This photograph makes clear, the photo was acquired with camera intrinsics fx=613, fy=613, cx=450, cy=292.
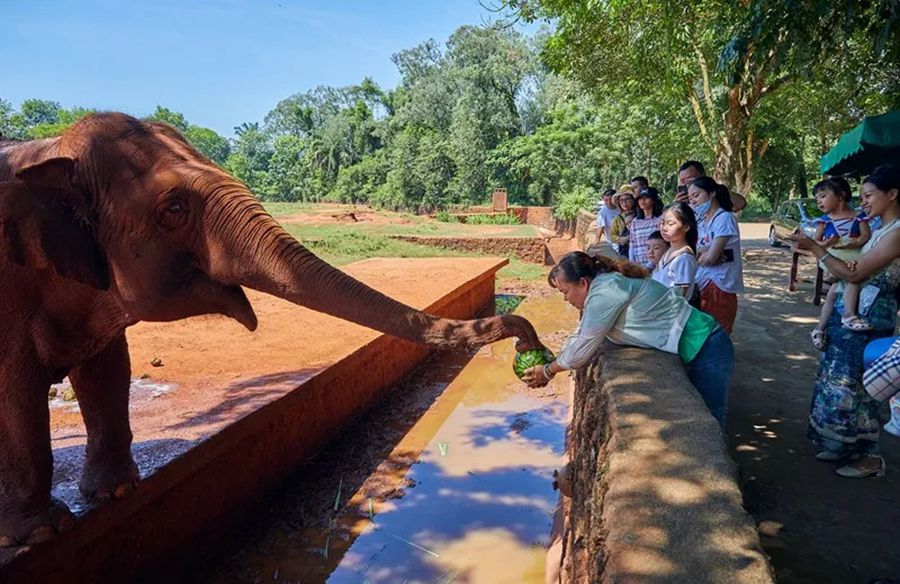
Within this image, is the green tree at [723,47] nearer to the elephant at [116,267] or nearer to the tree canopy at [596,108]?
the tree canopy at [596,108]

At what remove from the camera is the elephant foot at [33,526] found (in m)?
2.75

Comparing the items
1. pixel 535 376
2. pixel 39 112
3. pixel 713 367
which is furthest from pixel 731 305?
pixel 39 112

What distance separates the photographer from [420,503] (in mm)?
5156

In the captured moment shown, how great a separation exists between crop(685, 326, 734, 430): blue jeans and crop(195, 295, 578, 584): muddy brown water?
6.37 feet

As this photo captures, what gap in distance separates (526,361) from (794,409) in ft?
10.2

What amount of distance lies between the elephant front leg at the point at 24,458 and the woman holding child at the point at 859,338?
13.6 ft

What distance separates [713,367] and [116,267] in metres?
2.75

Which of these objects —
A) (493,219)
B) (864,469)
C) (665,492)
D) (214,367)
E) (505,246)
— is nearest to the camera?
(665,492)

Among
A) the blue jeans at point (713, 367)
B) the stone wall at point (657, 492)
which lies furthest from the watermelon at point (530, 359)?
the blue jeans at point (713, 367)

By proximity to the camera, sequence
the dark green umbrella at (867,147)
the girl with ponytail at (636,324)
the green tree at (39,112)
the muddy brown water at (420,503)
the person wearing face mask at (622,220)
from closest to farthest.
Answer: the girl with ponytail at (636,324)
the muddy brown water at (420,503)
the dark green umbrella at (867,147)
the person wearing face mask at (622,220)
the green tree at (39,112)

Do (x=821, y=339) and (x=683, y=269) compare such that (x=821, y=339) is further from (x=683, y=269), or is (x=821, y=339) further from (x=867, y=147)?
(x=867, y=147)

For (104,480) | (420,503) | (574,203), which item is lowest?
(420,503)

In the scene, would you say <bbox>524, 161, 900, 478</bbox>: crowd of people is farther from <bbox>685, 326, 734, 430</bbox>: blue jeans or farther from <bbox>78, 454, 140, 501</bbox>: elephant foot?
<bbox>78, 454, 140, 501</bbox>: elephant foot

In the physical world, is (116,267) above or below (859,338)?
above
